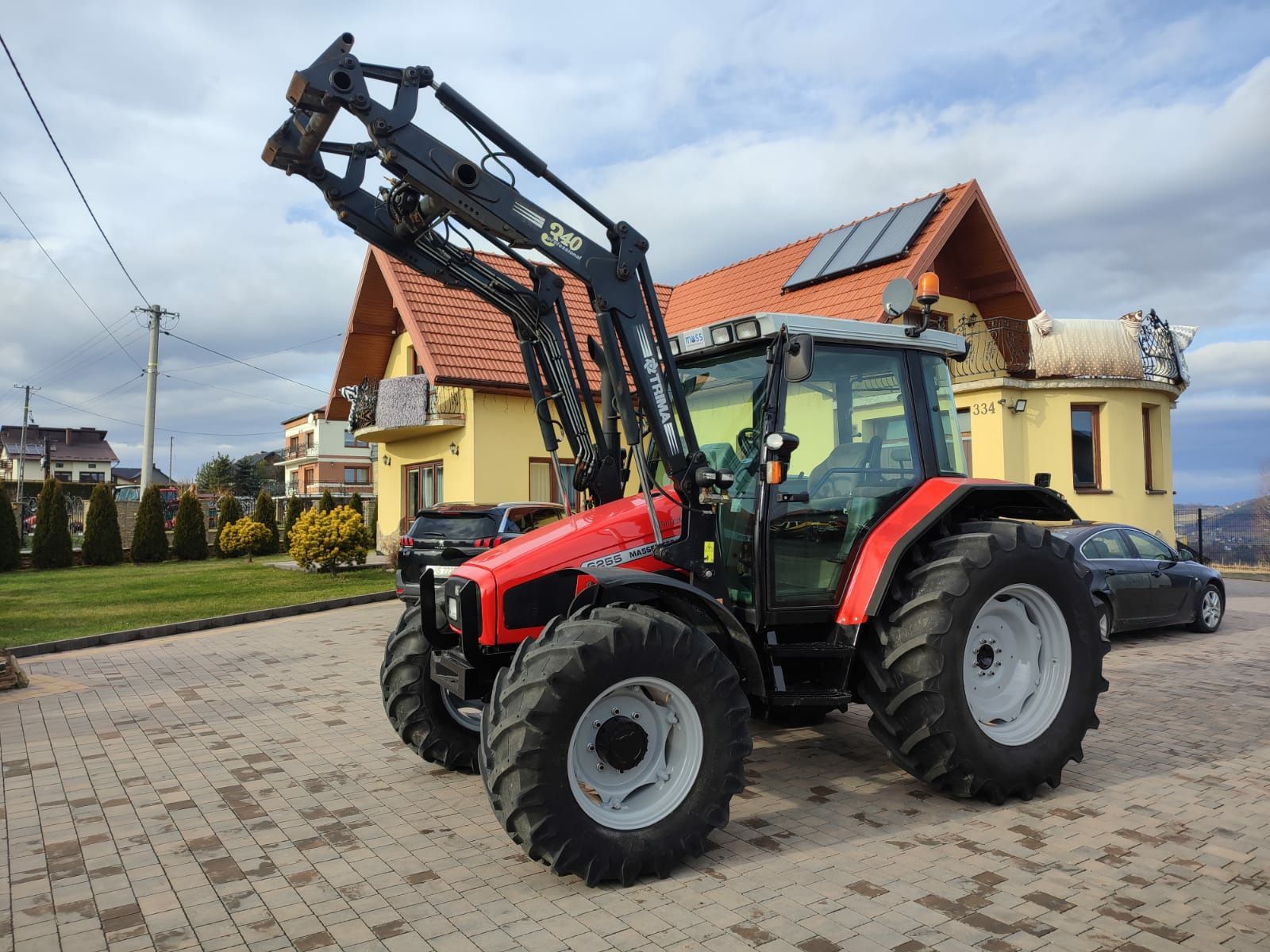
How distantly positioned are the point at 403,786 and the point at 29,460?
91.4 metres

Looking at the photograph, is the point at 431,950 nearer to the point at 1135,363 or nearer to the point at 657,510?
the point at 657,510

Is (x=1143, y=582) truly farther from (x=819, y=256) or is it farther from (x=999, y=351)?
(x=819, y=256)

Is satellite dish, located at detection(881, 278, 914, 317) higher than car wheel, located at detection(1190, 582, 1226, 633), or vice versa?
satellite dish, located at detection(881, 278, 914, 317)

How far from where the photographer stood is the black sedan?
1053cm

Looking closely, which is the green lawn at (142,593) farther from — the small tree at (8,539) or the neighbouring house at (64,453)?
the neighbouring house at (64,453)

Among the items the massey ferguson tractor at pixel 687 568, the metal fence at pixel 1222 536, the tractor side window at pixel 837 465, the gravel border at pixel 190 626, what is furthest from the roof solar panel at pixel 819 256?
the tractor side window at pixel 837 465

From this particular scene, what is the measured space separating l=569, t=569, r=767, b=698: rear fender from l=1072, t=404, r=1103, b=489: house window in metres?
14.7

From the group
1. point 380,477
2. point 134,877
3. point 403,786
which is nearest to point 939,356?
point 403,786

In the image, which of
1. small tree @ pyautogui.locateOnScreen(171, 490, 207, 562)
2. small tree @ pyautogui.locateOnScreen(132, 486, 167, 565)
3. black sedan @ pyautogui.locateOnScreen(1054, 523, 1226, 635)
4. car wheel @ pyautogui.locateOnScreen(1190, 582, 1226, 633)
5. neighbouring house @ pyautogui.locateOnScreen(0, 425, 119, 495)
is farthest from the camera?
neighbouring house @ pyautogui.locateOnScreen(0, 425, 119, 495)

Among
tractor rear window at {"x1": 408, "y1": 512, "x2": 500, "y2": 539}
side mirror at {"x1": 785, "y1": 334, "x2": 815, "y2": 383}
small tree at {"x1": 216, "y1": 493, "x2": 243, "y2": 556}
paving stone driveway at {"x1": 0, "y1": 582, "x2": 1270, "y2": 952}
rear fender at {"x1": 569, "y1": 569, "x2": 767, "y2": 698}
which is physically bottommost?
paving stone driveway at {"x1": 0, "y1": 582, "x2": 1270, "y2": 952}

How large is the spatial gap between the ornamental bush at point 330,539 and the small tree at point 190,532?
9012 millimetres

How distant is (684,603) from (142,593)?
15860mm

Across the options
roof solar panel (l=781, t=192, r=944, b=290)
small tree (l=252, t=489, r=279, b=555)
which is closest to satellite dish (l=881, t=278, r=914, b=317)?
roof solar panel (l=781, t=192, r=944, b=290)

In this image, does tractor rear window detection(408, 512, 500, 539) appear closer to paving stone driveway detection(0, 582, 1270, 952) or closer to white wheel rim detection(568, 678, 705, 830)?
paving stone driveway detection(0, 582, 1270, 952)
